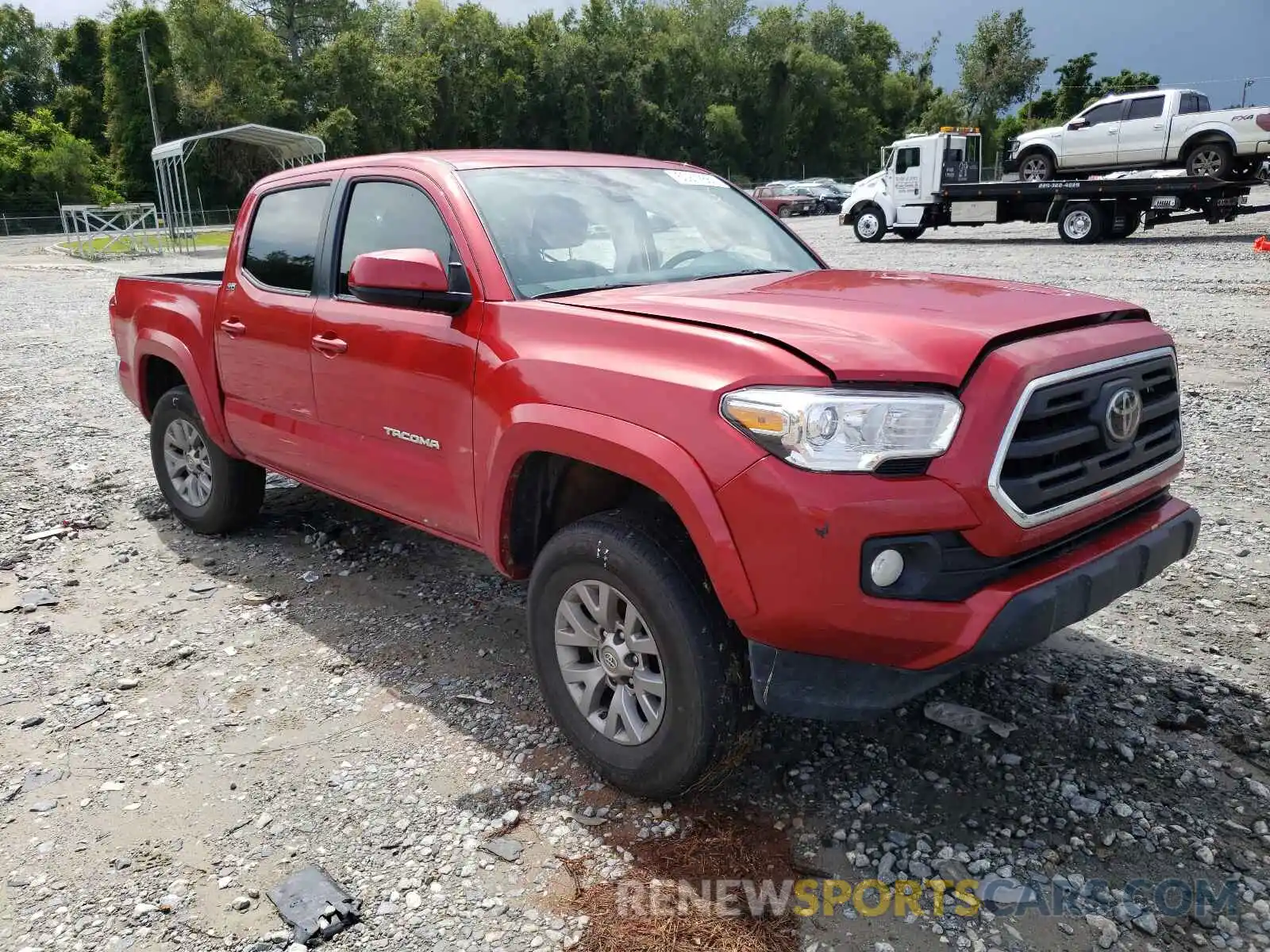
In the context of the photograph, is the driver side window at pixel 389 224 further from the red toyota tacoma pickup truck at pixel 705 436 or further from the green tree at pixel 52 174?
the green tree at pixel 52 174

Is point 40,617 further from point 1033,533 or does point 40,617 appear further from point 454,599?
point 1033,533

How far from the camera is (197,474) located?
18.5ft

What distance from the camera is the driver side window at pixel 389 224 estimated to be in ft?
12.5

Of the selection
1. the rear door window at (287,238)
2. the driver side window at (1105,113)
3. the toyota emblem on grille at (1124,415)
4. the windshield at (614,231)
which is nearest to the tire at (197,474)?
the rear door window at (287,238)

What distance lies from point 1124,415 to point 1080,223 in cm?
1990

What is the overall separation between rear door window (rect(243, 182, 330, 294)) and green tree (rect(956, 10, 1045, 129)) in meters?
87.3

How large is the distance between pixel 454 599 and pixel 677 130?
78.1 m

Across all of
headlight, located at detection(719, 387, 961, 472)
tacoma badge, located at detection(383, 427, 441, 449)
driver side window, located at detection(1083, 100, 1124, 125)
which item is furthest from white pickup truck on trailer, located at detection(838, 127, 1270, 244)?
headlight, located at detection(719, 387, 961, 472)

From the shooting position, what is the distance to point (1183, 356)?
8.82 meters

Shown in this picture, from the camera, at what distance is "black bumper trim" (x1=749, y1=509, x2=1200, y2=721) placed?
2.55m

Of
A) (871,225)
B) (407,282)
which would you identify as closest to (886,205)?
(871,225)

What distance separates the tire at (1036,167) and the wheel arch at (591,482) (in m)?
23.3

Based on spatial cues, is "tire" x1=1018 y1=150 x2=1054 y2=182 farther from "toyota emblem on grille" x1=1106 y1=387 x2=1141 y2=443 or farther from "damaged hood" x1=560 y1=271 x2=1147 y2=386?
"toyota emblem on grille" x1=1106 y1=387 x2=1141 y2=443

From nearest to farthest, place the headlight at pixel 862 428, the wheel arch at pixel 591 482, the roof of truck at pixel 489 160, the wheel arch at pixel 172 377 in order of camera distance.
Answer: the headlight at pixel 862 428 → the wheel arch at pixel 591 482 → the roof of truck at pixel 489 160 → the wheel arch at pixel 172 377
